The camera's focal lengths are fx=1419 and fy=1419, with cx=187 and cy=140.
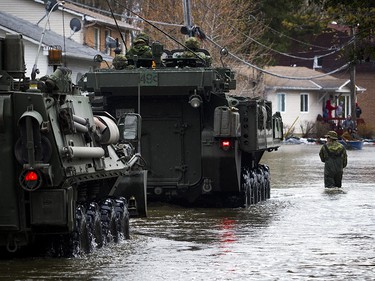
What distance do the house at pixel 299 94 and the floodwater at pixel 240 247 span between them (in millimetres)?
56015

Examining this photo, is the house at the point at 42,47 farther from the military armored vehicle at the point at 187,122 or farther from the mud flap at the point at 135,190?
the mud flap at the point at 135,190

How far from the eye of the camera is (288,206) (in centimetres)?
2472

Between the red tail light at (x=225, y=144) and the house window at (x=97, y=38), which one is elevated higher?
the house window at (x=97, y=38)

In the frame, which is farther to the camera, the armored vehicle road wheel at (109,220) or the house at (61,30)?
the house at (61,30)

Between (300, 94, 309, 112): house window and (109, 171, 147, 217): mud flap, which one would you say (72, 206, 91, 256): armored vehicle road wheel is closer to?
(109, 171, 147, 217): mud flap

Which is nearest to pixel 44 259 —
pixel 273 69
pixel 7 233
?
pixel 7 233

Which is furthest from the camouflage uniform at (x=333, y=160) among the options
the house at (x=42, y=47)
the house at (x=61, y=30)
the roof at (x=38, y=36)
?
the house at (x=61, y=30)

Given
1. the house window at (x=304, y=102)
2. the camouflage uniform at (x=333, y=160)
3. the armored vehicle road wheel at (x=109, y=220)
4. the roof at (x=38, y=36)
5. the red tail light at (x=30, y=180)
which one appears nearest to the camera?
the red tail light at (x=30, y=180)

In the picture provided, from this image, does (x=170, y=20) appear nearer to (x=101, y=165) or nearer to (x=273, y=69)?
(x=273, y=69)

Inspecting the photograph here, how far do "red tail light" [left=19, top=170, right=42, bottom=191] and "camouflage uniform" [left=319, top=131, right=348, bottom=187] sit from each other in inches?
626

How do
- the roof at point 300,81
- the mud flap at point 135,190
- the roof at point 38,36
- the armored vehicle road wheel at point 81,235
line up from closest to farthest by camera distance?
1. the armored vehicle road wheel at point 81,235
2. the mud flap at point 135,190
3. the roof at point 38,36
4. the roof at point 300,81

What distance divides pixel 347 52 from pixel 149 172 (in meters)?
5.02

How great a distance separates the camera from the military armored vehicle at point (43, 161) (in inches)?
569

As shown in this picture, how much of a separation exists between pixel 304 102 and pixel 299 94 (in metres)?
0.68
